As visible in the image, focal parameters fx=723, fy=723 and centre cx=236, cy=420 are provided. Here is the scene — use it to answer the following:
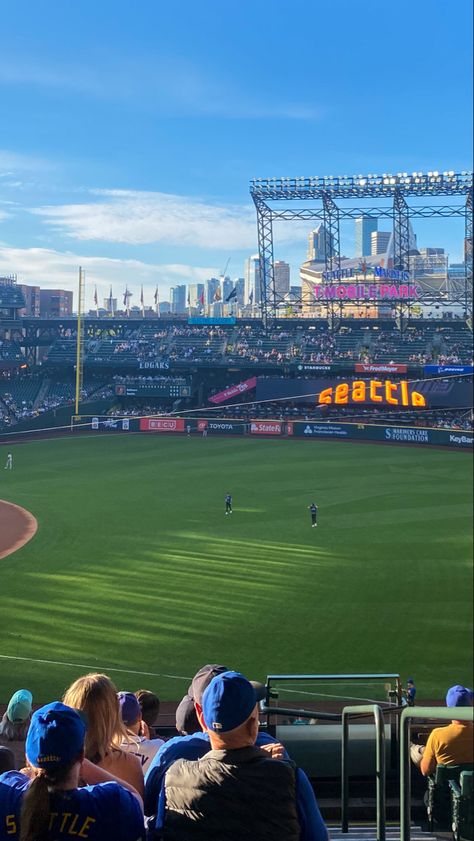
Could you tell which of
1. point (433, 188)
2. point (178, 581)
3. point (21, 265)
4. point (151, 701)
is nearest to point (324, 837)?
point (151, 701)

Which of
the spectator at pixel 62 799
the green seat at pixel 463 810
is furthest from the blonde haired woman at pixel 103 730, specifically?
the green seat at pixel 463 810

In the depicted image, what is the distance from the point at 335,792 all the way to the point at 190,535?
370 inches

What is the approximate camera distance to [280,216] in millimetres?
11359

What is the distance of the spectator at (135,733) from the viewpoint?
285 centimetres

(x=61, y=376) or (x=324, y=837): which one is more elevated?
(x=61, y=376)

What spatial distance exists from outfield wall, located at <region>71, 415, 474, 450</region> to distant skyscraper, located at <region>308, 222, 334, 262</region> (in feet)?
25.9

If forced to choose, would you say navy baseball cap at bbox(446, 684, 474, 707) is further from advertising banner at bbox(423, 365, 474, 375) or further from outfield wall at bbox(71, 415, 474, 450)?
advertising banner at bbox(423, 365, 474, 375)

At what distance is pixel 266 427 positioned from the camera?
2959cm

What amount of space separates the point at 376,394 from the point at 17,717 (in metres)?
21.6

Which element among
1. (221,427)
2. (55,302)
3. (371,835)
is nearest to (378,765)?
(371,835)

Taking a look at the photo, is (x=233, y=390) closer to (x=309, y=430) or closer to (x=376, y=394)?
(x=309, y=430)

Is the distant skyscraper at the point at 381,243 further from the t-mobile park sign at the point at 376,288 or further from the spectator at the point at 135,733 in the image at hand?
the spectator at the point at 135,733

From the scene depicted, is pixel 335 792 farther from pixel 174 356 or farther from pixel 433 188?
pixel 174 356

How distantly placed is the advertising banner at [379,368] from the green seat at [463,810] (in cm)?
2746
